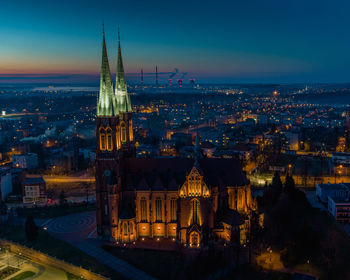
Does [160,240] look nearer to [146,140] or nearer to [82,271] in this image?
[82,271]

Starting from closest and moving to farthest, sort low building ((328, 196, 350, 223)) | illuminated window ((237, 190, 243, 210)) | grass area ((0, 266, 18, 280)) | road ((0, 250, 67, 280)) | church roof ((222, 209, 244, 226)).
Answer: grass area ((0, 266, 18, 280)) < road ((0, 250, 67, 280)) < church roof ((222, 209, 244, 226)) < illuminated window ((237, 190, 243, 210)) < low building ((328, 196, 350, 223))

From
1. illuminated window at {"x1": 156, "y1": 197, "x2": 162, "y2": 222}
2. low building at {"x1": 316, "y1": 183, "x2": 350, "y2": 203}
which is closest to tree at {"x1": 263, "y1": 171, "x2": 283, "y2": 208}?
low building at {"x1": 316, "y1": 183, "x2": 350, "y2": 203}

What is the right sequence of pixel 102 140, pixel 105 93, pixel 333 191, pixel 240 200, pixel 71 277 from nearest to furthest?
1. pixel 71 277
2. pixel 105 93
3. pixel 102 140
4. pixel 240 200
5. pixel 333 191

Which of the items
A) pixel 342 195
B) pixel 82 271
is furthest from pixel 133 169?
pixel 342 195

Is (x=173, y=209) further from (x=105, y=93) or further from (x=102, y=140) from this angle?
(x=105, y=93)

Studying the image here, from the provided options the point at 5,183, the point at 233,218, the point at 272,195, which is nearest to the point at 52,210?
the point at 5,183

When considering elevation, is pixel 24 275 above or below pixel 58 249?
below

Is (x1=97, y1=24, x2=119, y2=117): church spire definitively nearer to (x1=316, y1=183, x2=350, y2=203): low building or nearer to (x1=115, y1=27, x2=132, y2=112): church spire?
(x1=115, y1=27, x2=132, y2=112): church spire
